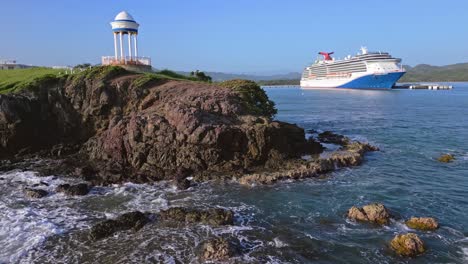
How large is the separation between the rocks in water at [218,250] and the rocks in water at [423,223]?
25.2ft

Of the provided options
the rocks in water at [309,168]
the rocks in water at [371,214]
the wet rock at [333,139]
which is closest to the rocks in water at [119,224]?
the rocks in water at [309,168]

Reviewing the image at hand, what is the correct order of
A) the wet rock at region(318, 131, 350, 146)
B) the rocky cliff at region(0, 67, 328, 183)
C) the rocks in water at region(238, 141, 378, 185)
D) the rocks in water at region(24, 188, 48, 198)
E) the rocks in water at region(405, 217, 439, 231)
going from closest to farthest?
1. the rocks in water at region(405, 217, 439, 231)
2. the rocks in water at region(24, 188, 48, 198)
3. the rocks in water at region(238, 141, 378, 185)
4. the rocky cliff at region(0, 67, 328, 183)
5. the wet rock at region(318, 131, 350, 146)

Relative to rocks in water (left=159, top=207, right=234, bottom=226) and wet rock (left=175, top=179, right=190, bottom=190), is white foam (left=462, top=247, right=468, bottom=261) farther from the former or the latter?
wet rock (left=175, top=179, right=190, bottom=190)

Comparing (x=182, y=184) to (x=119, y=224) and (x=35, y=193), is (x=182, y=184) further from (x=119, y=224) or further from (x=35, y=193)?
(x=35, y=193)

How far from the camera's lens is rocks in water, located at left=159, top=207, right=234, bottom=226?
17.3 meters

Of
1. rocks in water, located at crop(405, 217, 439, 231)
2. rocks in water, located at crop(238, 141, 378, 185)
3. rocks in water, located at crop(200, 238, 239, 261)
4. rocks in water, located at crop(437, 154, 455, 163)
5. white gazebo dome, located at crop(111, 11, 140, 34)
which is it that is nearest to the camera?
rocks in water, located at crop(200, 238, 239, 261)

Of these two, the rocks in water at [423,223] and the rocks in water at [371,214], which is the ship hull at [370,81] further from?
the rocks in water at [423,223]

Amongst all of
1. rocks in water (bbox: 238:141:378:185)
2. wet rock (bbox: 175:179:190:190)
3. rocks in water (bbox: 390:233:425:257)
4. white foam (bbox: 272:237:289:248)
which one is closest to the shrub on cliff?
rocks in water (bbox: 238:141:378:185)

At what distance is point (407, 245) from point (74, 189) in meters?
17.0

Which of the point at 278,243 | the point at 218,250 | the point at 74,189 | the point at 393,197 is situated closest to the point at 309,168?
the point at 393,197

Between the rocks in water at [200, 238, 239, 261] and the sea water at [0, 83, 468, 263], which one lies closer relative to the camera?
the rocks in water at [200, 238, 239, 261]

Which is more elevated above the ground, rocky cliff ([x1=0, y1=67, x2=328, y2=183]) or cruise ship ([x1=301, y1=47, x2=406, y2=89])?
cruise ship ([x1=301, y1=47, x2=406, y2=89])

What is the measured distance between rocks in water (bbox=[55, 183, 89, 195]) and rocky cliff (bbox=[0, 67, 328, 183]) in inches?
76.3

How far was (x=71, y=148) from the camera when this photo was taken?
3148 cm
